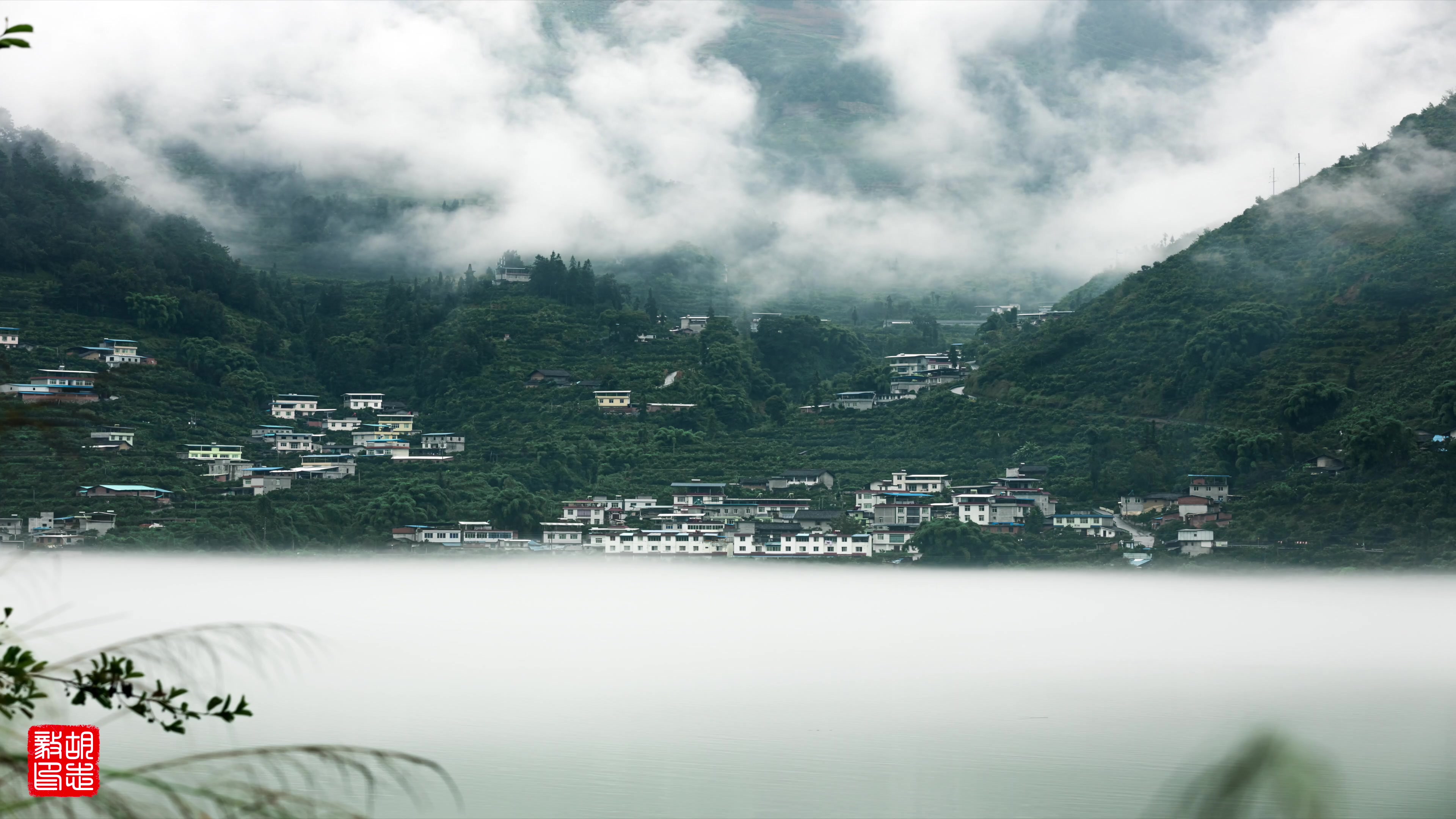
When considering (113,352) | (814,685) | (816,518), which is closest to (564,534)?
(816,518)

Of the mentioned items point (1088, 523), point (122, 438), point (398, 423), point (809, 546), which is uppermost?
point (398, 423)

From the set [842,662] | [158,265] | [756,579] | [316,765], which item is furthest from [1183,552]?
[158,265]

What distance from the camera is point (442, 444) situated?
41.3m

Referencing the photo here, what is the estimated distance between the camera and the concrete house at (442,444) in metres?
41.1

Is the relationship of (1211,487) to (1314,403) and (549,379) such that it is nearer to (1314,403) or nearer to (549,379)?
(1314,403)

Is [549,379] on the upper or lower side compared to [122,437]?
upper

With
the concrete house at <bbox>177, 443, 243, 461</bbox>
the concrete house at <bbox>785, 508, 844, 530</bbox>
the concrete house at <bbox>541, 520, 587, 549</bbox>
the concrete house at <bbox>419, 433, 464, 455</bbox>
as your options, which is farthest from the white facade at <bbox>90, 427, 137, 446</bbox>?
the concrete house at <bbox>785, 508, 844, 530</bbox>

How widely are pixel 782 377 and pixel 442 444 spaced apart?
13215 mm

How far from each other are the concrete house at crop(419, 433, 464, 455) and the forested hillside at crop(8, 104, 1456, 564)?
24.2 inches

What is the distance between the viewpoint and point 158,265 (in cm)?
4609

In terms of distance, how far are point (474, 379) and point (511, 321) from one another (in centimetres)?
450

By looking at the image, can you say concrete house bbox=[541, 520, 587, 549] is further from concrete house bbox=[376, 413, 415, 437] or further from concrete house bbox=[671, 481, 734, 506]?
concrete house bbox=[376, 413, 415, 437]

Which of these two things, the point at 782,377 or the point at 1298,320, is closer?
the point at 1298,320

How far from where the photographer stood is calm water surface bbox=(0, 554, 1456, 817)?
9469 millimetres
